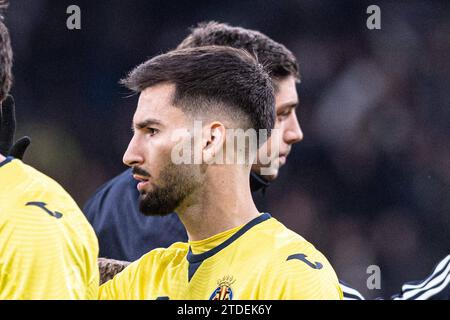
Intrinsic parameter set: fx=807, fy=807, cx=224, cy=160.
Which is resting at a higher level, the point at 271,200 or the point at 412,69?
the point at 412,69

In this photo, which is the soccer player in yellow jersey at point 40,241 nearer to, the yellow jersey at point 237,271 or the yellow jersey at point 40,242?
the yellow jersey at point 40,242

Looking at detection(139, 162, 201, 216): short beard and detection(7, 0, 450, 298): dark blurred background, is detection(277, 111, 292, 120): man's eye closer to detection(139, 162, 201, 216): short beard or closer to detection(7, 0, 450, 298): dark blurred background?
detection(7, 0, 450, 298): dark blurred background

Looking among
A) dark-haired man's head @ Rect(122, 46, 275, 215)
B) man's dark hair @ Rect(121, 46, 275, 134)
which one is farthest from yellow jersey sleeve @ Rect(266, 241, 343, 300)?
man's dark hair @ Rect(121, 46, 275, 134)

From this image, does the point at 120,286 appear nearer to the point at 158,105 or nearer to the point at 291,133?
the point at 158,105

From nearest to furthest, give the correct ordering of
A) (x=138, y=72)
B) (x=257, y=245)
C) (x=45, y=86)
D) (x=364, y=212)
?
(x=257, y=245), (x=138, y=72), (x=45, y=86), (x=364, y=212)

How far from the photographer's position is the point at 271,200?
4.47 m

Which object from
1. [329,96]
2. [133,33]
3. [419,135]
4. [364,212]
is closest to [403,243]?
Answer: [364,212]

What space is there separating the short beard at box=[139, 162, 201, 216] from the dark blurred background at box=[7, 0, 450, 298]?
1.97 meters

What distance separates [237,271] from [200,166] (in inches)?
12.4

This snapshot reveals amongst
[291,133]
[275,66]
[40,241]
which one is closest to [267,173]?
[291,133]

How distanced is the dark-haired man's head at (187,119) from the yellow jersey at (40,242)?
1.03 ft

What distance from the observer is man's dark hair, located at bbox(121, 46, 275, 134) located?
87.9 inches
